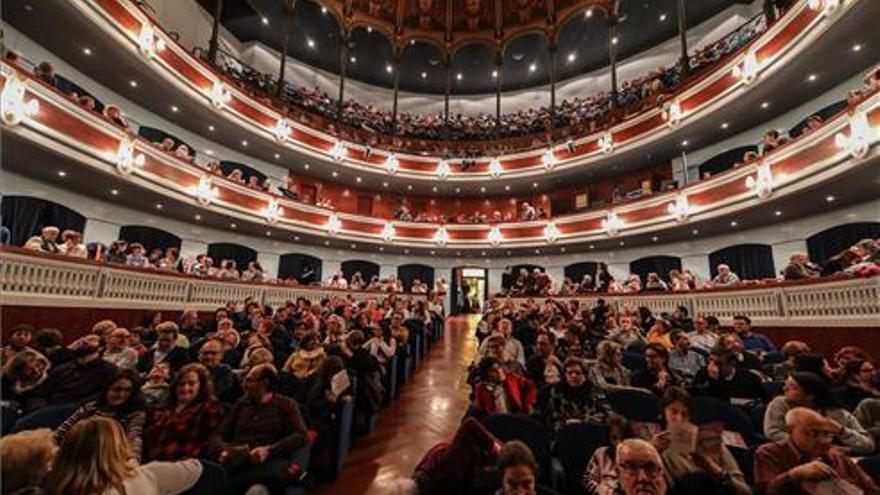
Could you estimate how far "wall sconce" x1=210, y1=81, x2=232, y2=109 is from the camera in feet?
32.8

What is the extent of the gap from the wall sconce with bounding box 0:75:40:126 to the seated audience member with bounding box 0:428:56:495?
6.32 metres

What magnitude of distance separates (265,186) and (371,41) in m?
8.68

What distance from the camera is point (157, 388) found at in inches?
107

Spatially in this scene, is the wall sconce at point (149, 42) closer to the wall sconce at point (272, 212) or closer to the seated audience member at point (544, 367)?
the wall sconce at point (272, 212)

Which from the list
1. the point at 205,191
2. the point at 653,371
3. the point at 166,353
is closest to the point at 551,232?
the point at 653,371

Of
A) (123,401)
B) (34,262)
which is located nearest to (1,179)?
(34,262)

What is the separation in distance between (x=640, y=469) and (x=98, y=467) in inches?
80.3

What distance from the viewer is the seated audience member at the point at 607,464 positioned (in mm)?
1904

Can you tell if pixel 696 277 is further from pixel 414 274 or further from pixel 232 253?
pixel 232 253

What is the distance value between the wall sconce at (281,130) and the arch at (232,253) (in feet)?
12.3

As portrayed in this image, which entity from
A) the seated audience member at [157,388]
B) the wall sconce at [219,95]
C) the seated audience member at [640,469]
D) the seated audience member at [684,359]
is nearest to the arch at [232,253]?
the wall sconce at [219,95]

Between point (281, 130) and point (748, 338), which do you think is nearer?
point (748, 338)

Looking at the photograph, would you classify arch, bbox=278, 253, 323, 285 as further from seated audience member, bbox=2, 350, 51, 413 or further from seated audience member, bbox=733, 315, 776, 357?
seated audience member, bbox=733, 315, 776, 357

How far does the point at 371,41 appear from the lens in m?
16.3
